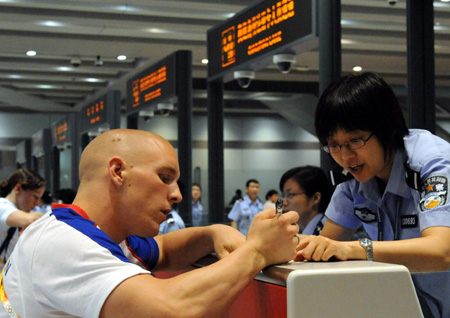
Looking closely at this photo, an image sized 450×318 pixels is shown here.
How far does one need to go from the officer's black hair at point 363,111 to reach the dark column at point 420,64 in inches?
71.8

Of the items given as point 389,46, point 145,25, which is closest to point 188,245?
point 145,25

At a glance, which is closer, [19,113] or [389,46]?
[389,46]

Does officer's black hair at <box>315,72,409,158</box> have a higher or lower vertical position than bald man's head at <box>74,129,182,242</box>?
higher

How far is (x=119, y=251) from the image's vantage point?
1246 mm

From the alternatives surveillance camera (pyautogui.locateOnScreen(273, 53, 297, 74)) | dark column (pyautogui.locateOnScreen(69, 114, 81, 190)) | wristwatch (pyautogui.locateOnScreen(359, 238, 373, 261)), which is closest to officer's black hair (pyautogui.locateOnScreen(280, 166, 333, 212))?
A: surveillance camera (pyautogui.locateOnScreen(273, 53, 297, 74))

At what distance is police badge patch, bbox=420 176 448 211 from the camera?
65.2 inches

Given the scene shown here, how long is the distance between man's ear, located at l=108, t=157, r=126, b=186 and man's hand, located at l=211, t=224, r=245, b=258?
1.13 ft

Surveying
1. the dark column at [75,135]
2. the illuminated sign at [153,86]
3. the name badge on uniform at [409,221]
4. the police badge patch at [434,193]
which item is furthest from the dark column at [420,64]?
the dark column at [75,135]

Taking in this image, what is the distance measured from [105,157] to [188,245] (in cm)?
45

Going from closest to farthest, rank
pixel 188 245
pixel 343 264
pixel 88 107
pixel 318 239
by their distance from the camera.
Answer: pixel 343 264 < pixel 318 239 < pixel 188 245 < pixel 88 107

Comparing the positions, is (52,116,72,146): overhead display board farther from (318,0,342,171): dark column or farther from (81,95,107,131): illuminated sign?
(318,0,342,171): dark column

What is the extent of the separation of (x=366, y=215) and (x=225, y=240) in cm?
64

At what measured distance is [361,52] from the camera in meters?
11.0

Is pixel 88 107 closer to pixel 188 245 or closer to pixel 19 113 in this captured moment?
pixel 19 113
